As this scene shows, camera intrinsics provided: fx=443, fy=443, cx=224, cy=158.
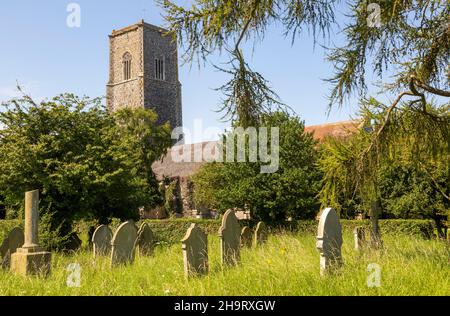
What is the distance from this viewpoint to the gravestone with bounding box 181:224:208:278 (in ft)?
21.3

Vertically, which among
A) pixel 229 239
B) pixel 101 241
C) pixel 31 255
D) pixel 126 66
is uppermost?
pixel 126 66

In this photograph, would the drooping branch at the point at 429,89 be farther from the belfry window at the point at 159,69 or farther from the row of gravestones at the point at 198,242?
the belfry window at the point at 159,69

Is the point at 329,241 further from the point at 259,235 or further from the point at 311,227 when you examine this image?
the point at 311,227

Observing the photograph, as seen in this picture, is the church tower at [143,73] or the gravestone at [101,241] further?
the church tower at [143,73]

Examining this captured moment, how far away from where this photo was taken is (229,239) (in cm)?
805

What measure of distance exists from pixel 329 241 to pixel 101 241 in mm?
5543

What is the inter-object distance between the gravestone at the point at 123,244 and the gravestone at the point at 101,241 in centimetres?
132

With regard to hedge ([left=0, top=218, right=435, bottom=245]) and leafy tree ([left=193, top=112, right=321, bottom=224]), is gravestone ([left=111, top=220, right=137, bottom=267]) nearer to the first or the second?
hedge ([left=0, top=218, right=435, bottom=245])

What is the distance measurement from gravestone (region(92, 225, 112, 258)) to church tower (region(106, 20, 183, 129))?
37.5 m

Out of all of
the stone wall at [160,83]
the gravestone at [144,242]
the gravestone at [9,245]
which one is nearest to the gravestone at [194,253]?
the gravestone at [144,242]

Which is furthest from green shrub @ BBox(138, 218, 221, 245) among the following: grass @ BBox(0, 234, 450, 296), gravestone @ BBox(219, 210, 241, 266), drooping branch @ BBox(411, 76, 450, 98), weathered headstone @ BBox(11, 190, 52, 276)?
drooping branch @ BBox(411, 76, 450, 98)

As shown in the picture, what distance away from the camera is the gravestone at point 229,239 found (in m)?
7.71

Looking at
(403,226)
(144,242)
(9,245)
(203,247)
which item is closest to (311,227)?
(403,226)
